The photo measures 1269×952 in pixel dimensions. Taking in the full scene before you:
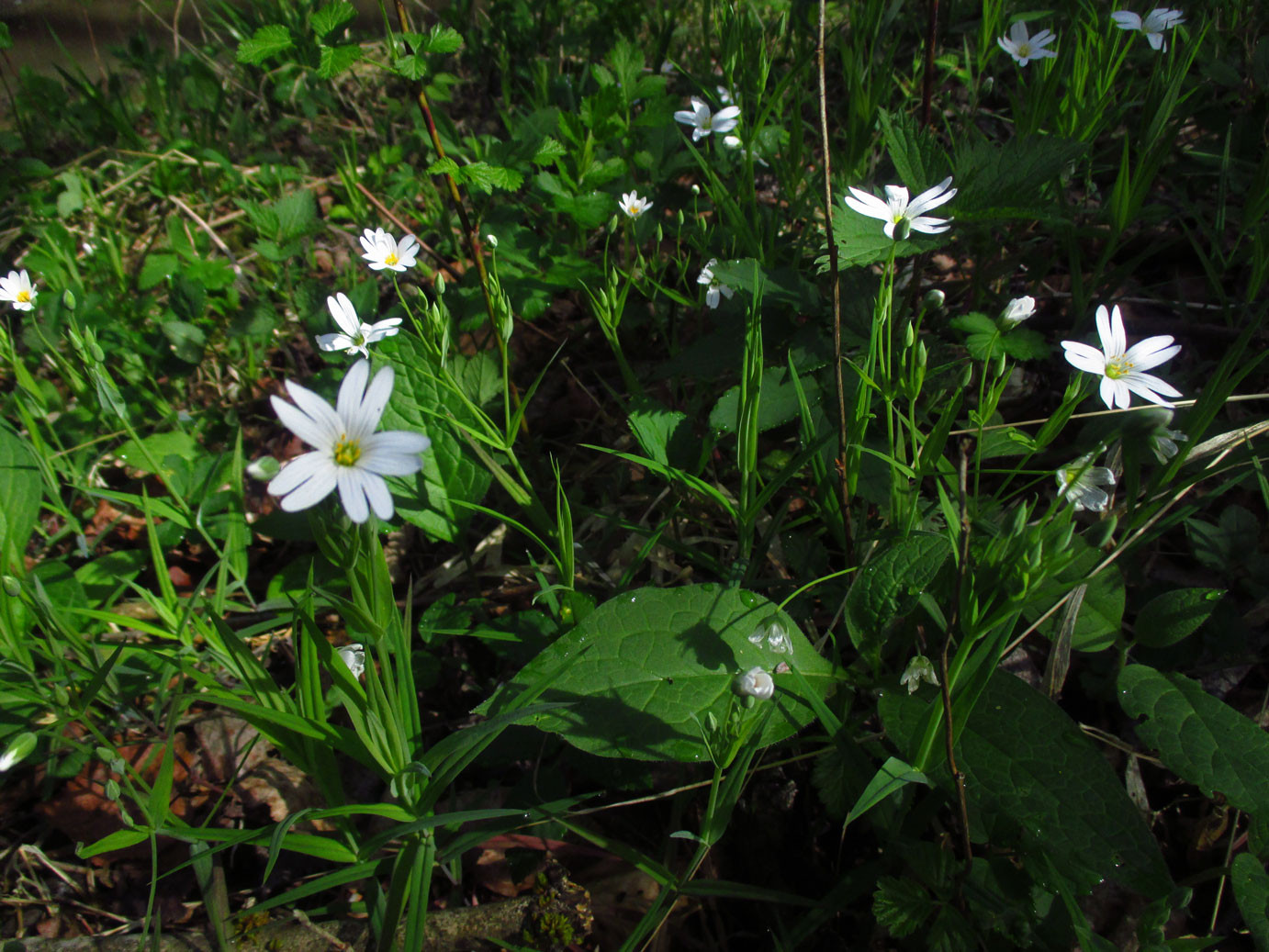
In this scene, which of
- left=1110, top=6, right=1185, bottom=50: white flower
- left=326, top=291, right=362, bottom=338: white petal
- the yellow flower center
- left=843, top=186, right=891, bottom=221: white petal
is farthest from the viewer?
left=1110, top=6, right=1185, bottom=50: white flower

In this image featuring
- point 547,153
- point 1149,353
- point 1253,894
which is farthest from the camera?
point 547,153

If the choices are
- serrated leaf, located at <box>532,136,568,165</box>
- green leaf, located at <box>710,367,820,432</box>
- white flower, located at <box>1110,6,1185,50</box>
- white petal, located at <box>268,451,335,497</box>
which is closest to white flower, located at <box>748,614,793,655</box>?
green leaf, located at <box>710,367,820,432</box>

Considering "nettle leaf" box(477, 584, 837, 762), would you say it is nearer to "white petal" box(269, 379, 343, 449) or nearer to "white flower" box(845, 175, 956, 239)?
"white petal" box(269, 379, 343, 449)

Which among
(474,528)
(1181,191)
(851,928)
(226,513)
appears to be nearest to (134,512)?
(226,513)

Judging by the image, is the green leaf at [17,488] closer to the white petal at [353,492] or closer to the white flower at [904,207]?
the white petal at [353,492]

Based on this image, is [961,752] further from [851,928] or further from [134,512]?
[134,512]

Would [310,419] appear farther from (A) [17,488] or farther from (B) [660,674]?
(A) [17,488]

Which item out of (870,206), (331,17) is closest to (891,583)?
(870,206)
